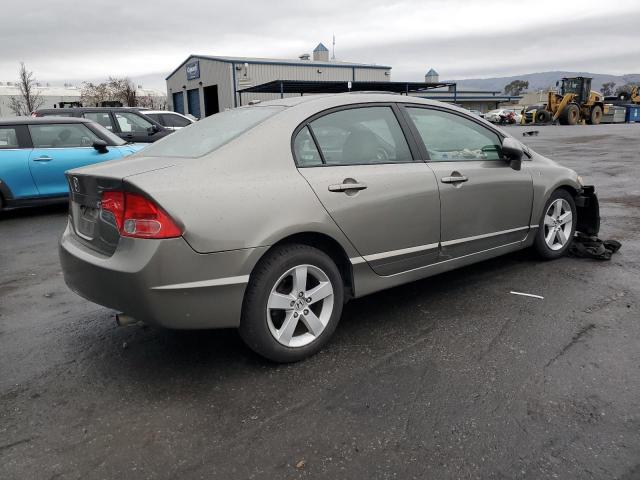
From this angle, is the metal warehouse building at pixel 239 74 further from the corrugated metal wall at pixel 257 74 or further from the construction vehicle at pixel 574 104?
the construction vehicle at pixel 574 104

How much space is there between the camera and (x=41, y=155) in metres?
8.08

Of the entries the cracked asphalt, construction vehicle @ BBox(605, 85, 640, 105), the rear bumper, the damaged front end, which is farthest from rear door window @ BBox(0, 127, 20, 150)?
construction vehicle @ BBox(605, 85, 640, 105)

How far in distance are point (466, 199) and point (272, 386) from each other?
2037 mm

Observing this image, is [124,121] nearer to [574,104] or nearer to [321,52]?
[574,104]

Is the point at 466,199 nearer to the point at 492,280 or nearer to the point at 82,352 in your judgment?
the point at 492,280

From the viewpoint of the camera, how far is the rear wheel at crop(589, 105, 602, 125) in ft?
125

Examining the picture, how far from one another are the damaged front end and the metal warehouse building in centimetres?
3217

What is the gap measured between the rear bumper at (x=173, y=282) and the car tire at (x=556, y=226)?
3.08 meters

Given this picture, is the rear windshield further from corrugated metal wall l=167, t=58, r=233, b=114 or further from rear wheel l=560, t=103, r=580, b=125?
rear wheel l=560, t=103, r=580, b=125

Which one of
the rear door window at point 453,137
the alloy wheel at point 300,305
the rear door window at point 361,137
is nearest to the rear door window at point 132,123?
the rear door window at point 453,137

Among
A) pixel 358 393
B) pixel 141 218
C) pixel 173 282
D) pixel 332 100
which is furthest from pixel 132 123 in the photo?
pixel 358 393

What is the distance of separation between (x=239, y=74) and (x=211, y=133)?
36547 mm

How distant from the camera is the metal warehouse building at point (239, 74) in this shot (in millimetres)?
37969

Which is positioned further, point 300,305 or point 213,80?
point 213,80
